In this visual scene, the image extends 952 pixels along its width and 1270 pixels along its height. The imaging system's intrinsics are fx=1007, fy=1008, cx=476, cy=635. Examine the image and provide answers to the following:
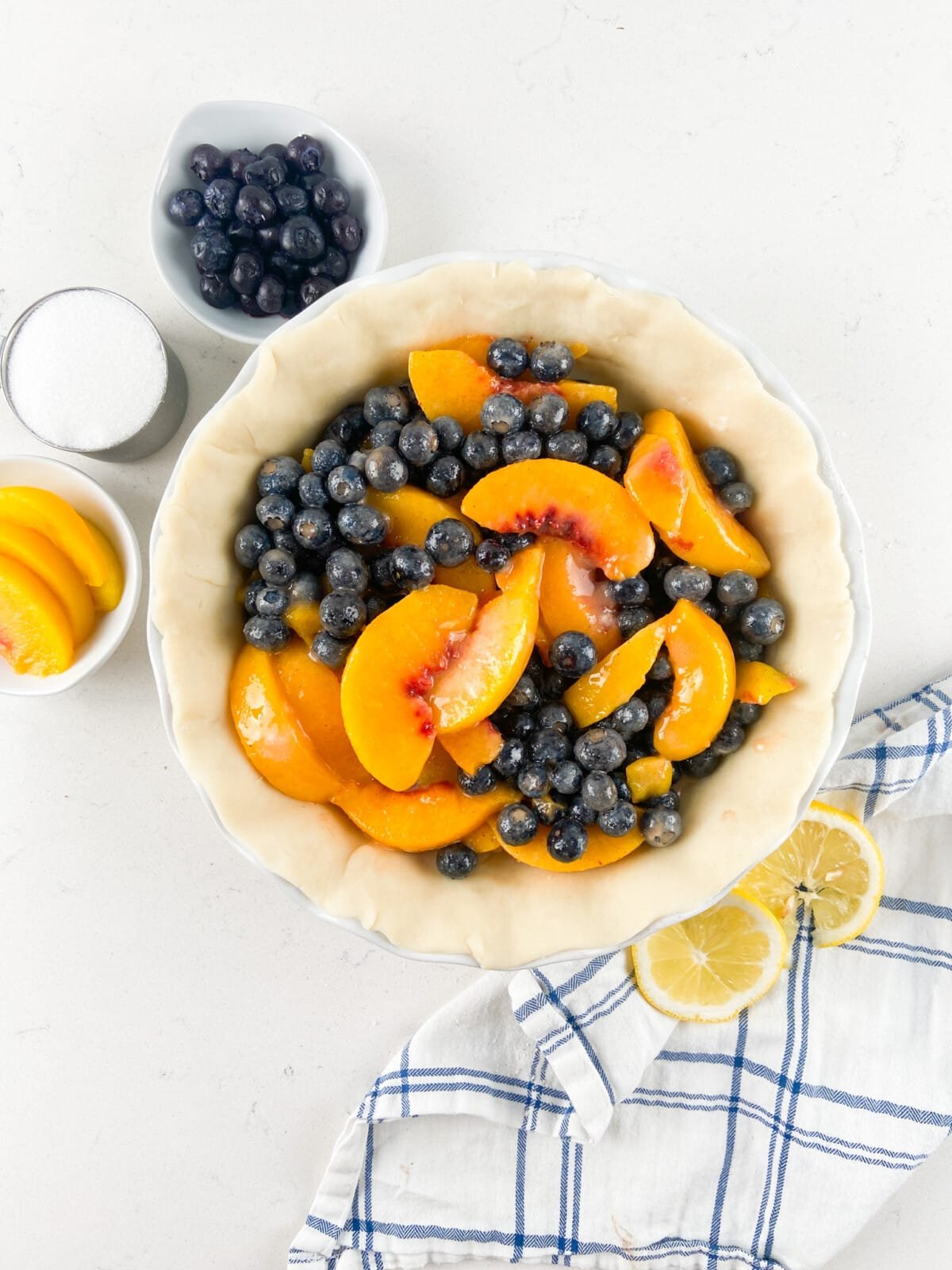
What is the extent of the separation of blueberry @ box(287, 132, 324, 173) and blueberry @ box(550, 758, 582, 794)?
110 centimetres

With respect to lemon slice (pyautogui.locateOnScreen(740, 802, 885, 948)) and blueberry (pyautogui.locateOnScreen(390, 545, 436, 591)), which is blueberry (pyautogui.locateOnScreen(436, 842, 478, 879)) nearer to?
blueberry (pyautogui.locateOnScreen(390, 545, 436, 591))

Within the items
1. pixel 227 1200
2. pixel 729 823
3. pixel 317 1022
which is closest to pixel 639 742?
pixel 729 823

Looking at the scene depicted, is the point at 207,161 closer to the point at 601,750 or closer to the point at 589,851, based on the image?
the point at 601,750

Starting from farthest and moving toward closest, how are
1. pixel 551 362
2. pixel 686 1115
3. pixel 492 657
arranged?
pixel 686 1115, pixel 551 362, pixel 492 657

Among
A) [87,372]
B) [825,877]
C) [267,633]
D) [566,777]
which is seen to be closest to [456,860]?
[566,777]

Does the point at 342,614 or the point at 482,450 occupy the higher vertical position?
the point at 482,450

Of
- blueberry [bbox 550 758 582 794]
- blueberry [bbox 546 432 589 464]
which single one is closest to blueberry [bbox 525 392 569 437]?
blueberry [bbox 546 432 589 464]

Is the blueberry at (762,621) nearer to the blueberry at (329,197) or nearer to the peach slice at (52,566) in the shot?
the blueberry at (329,197)

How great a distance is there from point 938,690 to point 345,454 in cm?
112

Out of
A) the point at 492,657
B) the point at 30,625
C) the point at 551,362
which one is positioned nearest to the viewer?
the point at 492,657

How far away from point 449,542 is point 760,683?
471mm

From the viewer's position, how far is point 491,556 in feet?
4.43

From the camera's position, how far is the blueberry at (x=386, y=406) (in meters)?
1.42

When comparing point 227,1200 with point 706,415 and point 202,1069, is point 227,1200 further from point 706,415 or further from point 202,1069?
point 706,415
